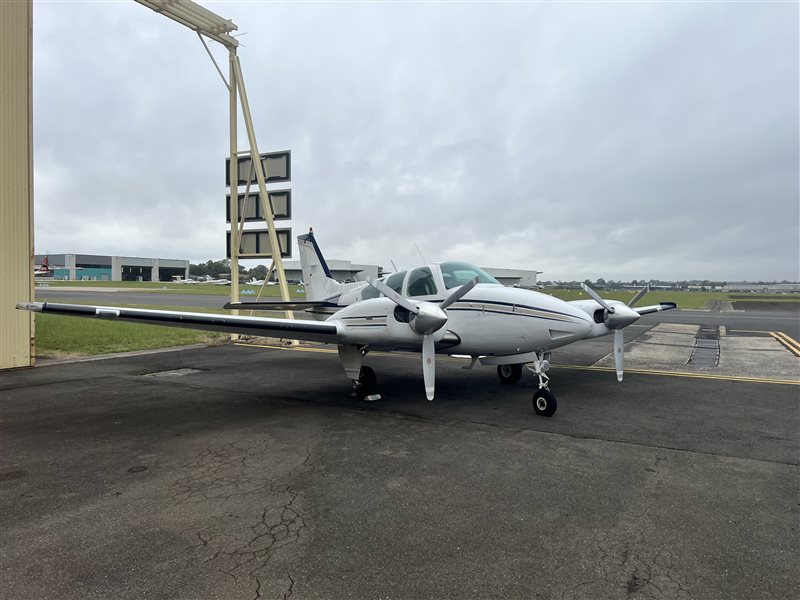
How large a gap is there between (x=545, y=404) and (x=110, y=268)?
134153 mm

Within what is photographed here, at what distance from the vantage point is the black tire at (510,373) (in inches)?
401

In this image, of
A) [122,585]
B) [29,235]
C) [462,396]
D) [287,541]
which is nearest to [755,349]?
[462,396]

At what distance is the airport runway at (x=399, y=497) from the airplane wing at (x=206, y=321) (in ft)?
4.68

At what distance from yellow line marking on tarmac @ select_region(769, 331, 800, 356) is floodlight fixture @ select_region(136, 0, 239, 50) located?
860 inches

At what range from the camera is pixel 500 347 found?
25.9 ft

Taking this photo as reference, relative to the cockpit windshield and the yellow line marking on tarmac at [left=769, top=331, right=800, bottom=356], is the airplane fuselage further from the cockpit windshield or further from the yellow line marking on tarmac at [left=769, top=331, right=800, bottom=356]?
the yellow line marking on tarmac at [left=769, top=331, right=800, bottom=356]

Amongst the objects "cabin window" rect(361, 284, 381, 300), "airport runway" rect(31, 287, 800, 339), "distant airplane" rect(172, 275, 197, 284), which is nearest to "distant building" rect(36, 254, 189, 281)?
"distant airplane" rect(172, 275, 197, 284)

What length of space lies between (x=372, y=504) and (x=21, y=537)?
3009mm

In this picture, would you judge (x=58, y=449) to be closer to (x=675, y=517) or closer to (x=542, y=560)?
(x=542, y=560)

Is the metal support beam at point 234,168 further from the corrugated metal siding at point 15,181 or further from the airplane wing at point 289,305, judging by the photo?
the corrugated metal siding at point 15,181

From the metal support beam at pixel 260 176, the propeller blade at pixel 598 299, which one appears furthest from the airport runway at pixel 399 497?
the metal support beam at pixel 260 176

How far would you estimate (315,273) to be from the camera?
14.1 m

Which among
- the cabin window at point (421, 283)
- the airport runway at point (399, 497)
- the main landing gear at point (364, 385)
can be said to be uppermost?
the cabin window at point (421, 283)

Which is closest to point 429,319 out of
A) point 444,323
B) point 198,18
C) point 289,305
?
point 444,323
